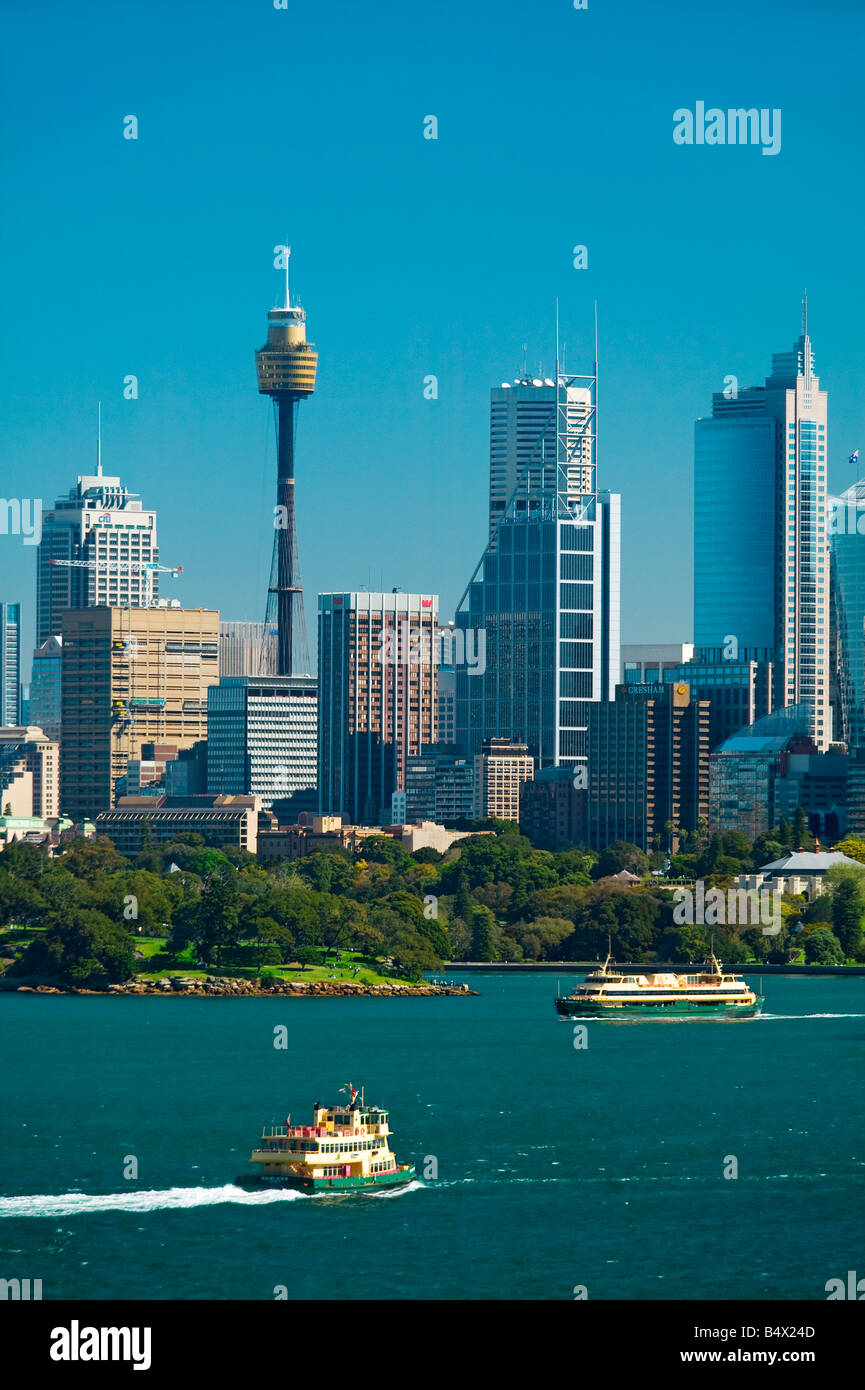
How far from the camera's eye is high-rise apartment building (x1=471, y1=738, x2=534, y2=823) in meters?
182

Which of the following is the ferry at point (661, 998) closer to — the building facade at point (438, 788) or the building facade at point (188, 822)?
the building facade at point (188, 822)

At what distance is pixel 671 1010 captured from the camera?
272 ft

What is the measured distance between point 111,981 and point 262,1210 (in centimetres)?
5396

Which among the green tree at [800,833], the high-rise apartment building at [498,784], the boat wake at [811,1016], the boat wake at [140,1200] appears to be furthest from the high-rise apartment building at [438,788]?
the boat wake at [140,1200]

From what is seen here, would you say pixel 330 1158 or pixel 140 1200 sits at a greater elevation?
pixel 330 1158

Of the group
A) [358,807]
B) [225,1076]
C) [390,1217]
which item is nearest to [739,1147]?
[390,1217]

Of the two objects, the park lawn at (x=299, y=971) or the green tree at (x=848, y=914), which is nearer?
the park lawn at (x=299, y=971)

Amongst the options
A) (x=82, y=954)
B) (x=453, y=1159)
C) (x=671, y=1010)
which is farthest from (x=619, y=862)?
(x=453, y=1159)

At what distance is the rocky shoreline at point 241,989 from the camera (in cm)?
8906

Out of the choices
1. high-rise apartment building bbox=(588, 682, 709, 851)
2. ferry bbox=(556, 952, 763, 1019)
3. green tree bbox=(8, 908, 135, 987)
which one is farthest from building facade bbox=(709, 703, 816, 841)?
ferry bbox=(556, 952, 763, 1019)

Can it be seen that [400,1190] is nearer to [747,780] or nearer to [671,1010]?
[671,1010]

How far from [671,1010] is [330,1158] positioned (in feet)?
145

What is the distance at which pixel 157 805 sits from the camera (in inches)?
7234

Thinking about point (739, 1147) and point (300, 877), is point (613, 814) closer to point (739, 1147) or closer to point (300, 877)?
point (300, 877)
